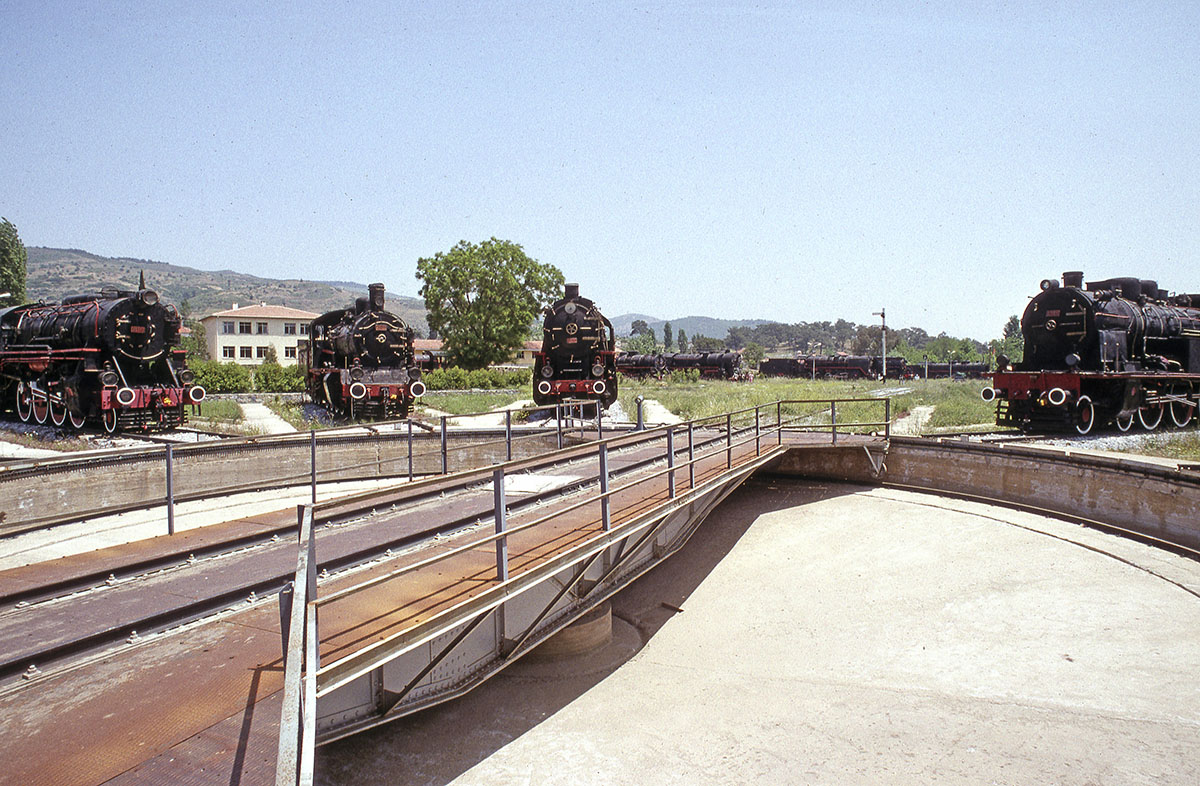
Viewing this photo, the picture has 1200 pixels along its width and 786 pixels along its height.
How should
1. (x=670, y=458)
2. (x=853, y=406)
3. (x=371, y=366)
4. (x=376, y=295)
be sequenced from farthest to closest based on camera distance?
1. (x=853, y=406)
2. (x=376, y=295)
3. (x=371, y=366)
4. (x=670, y=458)

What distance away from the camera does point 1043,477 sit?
47.5 feet

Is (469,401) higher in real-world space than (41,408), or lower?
lower

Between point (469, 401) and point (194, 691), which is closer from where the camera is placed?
point (194, 691)

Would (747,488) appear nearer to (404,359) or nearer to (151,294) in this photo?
(404,359)

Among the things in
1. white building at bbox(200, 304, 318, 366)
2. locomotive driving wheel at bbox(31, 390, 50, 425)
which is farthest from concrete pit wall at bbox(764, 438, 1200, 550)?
white building at bbox(200, 304, 318, 366)

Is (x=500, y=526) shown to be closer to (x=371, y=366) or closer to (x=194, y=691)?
(x=194, y=691)

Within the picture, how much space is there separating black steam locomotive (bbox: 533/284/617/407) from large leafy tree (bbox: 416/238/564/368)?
26.6 metres

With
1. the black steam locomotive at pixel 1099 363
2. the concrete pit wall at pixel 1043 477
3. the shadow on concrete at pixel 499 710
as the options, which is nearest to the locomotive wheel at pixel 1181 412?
the black steam locomotive at pixel 1099 363

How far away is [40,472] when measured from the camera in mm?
11781

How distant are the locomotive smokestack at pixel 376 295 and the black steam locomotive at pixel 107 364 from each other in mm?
5791

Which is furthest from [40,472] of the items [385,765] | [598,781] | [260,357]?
[260,357]

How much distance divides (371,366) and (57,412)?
8.32 m

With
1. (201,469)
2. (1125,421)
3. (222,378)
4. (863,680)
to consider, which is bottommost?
(863,680)

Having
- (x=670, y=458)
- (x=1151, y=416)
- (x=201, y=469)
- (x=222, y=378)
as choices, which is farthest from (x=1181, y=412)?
(x=222, y=378)
